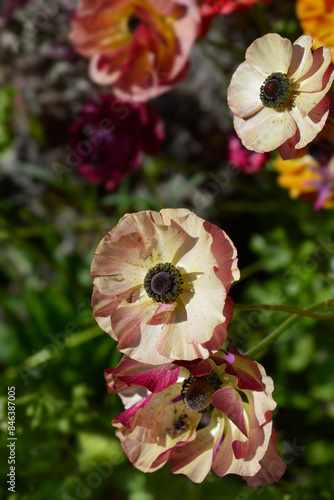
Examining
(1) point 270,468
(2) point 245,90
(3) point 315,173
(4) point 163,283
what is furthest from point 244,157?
(1) point 270,468

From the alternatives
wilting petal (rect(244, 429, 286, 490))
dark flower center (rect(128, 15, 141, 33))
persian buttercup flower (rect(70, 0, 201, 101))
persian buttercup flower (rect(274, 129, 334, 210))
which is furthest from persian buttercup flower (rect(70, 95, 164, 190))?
wilting petal (rect(244, 429, 286, 490))

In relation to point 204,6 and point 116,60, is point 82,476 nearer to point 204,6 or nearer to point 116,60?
point 116,60

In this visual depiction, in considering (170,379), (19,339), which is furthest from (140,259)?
(19,339)

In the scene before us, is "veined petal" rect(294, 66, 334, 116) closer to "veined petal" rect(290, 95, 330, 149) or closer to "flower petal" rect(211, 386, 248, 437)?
"veined petal" rect(290, 95, 330, 149)

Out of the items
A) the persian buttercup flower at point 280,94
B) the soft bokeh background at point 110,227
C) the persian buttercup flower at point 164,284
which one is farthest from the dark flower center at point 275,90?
the soft bokeh background at point 110,227

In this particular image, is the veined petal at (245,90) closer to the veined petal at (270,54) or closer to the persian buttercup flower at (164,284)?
the veined petal at (270,54)
